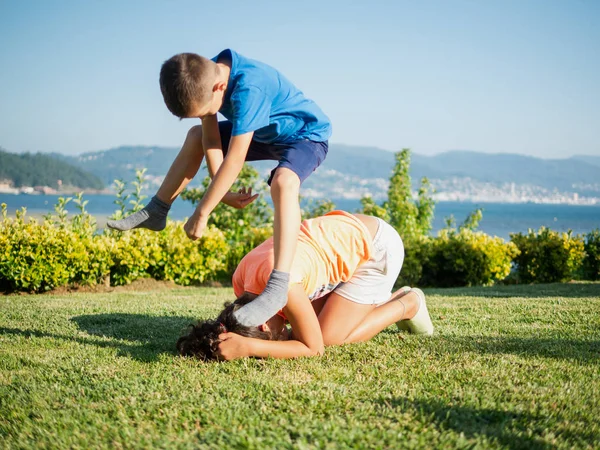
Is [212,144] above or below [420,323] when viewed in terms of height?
above

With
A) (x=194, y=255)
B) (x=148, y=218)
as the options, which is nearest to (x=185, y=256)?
(x=194, y=255)

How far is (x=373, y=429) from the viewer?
209cm

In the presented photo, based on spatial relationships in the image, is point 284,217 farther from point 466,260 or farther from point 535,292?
point 466,260

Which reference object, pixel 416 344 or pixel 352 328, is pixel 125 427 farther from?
pixel 416 344

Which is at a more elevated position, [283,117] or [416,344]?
[283,117]

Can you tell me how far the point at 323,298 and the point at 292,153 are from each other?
1.07m

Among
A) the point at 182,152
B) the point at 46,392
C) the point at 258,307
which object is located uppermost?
the point at 182,152

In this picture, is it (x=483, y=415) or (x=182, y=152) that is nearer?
(x=483, y=415)

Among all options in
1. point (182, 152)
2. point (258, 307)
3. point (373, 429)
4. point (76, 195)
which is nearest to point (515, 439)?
point (373, 429)

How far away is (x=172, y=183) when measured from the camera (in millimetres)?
3721

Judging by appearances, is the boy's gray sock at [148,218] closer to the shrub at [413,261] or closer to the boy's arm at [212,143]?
the boy's arm at [212,143]

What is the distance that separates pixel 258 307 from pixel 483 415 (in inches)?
48.3

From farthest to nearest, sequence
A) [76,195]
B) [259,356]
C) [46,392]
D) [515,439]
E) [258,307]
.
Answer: [76,195] → [259,356] → [258,307] → [46,392] → [515,439]

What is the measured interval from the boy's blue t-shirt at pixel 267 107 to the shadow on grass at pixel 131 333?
1.44 meters
